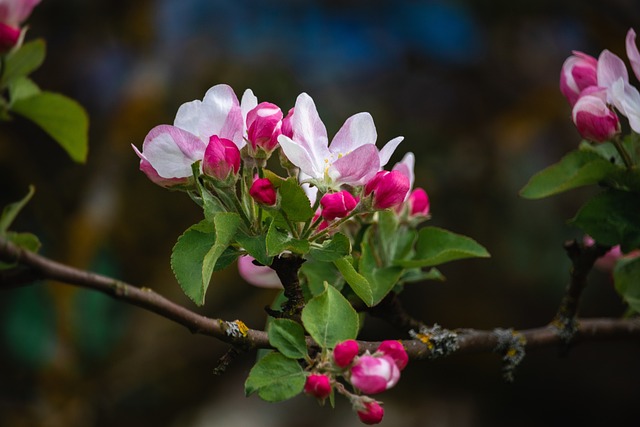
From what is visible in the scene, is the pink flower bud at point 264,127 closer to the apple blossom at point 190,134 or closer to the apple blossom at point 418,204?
the apple blossom at point 190,134

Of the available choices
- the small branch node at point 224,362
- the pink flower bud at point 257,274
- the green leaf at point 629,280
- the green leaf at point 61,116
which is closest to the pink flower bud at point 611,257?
the green leaf at point 629,280

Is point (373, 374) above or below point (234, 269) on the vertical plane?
above

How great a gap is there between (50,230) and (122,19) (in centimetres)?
78

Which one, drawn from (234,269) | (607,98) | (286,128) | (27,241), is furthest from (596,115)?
(234,269)

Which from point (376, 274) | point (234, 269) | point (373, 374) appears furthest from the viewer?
point (234, 269)

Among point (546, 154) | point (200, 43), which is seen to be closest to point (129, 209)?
point (200, 43)

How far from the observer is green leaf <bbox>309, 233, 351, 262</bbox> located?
0.60m

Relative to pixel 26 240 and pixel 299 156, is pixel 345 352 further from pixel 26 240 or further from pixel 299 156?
pixel 26 240

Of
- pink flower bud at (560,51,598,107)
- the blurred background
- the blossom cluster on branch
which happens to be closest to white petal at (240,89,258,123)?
the blossom cluster on branch

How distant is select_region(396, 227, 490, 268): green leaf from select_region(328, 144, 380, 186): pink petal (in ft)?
0.50

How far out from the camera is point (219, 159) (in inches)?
22.7

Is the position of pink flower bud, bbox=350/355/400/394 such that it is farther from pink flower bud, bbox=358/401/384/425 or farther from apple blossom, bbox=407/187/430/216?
apple blossom, bbox=407/187/430/216

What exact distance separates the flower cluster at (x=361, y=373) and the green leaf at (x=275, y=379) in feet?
0.04

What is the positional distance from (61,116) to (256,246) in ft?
1.18
